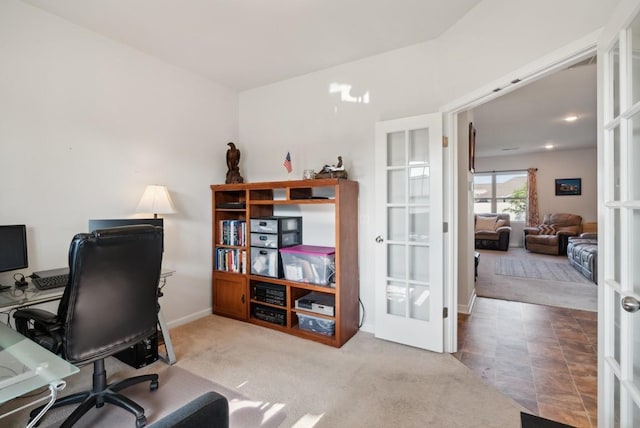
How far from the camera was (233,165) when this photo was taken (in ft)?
11.7

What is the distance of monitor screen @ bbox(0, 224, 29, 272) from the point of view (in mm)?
1952

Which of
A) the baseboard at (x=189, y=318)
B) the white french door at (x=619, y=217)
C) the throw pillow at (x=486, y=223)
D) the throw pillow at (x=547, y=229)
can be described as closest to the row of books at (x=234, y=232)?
the baseboard at (x=189, y=318)

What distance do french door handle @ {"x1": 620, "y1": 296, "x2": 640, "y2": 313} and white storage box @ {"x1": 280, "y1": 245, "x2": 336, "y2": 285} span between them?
1.98 meters

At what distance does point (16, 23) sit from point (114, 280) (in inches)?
80.5

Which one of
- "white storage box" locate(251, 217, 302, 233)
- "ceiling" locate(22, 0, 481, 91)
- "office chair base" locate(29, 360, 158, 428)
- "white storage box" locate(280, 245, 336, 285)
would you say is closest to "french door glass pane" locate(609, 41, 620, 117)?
"ceiling" locate(22, 0, 481, 91)

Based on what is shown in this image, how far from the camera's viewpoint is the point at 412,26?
2.47 meters

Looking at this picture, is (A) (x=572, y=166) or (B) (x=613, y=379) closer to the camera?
(B) (x=613, y=379)

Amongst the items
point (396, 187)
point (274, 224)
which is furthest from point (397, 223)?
point (274, 224)

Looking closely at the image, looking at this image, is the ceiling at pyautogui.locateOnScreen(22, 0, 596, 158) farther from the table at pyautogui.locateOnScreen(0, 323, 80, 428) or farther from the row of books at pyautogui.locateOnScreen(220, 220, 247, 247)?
the table at pyautogui.locateOnScreen(0, 323, 80, 428)

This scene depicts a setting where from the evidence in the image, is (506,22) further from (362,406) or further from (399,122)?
(362,406)

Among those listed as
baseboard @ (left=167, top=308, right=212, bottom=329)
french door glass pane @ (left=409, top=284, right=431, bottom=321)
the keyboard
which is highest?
the keyboard

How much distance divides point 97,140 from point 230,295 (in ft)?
6.30

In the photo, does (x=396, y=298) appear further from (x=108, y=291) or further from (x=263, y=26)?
(x=263, y=26)

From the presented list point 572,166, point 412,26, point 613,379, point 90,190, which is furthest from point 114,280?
point 572,166
